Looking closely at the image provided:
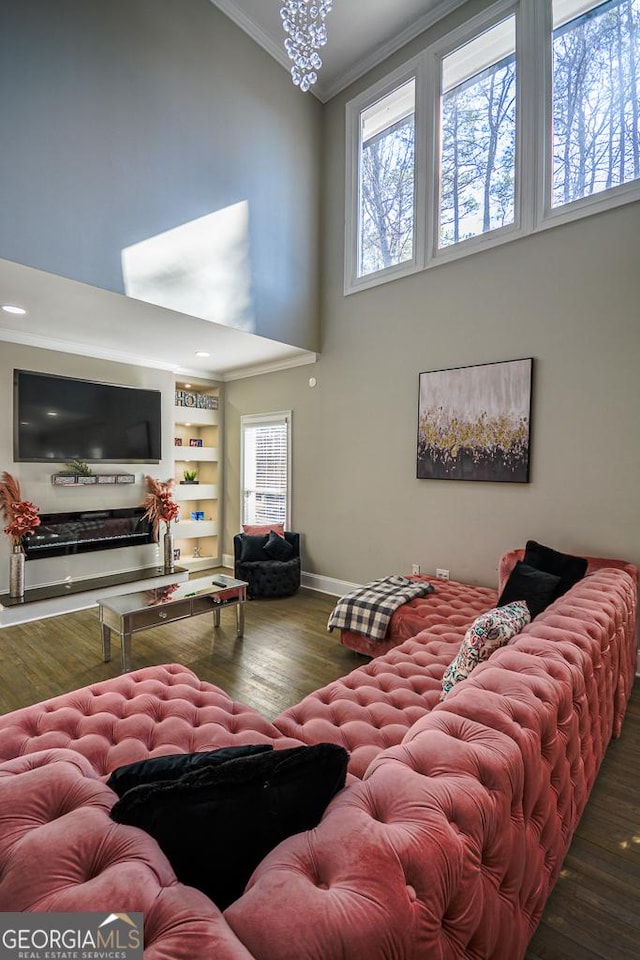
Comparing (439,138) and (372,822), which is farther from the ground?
(439,138)

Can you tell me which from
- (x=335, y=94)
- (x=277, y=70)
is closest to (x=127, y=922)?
(x=277, y=70)

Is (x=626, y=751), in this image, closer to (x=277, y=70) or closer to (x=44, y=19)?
(x=44, y=19)

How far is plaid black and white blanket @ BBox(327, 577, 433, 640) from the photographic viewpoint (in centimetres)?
317

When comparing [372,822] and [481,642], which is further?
[481,642]

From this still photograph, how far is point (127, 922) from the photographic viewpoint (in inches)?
25.2

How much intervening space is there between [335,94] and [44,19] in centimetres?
327

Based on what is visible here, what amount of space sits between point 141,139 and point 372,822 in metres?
4.62

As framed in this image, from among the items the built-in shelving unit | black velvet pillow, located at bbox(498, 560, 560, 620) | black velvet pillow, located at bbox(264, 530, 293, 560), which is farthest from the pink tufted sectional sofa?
the built-in shelving unit

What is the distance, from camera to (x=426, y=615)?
10.2 feet

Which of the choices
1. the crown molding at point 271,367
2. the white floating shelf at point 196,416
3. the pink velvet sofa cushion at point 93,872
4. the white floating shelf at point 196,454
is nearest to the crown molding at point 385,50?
the crown molding at point 271,367

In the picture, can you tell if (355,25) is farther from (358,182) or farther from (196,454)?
(196,454)

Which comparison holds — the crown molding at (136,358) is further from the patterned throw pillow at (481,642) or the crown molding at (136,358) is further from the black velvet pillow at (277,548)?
the patterned throw pillow at (481,642)

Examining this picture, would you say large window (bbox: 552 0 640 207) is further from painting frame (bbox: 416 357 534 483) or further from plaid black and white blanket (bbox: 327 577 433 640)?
plaid black and white blanket (bbox: 327 577 433 640)

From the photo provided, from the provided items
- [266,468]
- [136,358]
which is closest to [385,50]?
[136,358]
